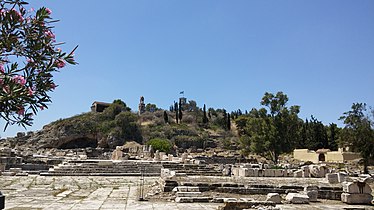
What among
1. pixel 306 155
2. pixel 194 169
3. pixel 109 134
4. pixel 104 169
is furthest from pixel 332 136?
pixel 104 169

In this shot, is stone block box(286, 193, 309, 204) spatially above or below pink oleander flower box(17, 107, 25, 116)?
below

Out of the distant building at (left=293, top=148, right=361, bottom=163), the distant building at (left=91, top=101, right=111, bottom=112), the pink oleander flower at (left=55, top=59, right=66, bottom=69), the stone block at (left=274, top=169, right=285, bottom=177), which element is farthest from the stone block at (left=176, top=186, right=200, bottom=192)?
the distant building at (left=91, top=101, right=111, bottom=112)

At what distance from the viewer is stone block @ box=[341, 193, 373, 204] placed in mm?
11475

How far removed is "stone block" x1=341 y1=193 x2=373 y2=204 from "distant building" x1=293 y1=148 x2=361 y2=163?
37.2 meters

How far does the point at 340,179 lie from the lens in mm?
18328

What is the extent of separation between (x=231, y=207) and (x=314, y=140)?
58.5 m

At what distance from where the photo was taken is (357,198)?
38.5 ft

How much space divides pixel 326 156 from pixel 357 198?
42.3m

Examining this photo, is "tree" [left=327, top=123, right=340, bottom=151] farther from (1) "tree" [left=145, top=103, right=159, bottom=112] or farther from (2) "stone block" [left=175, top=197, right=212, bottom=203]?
(1) "tree" [left=145, top=103, right=159, bottom=112]

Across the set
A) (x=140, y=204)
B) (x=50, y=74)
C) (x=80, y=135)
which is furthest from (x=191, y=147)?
(x=50, y=74)

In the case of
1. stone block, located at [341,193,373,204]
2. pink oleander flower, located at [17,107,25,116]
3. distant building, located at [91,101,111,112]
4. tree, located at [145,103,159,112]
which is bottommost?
stone block, located at [341,193,373,204]

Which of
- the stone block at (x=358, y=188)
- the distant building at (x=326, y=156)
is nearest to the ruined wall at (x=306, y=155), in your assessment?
the distant building at (x=326, y=156)

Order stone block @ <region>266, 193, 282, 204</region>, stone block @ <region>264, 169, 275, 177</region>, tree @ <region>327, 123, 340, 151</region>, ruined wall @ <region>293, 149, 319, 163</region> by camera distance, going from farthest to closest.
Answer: tree @ <region>327, 123, 340, 151</region>
ruined wall @ <region>293, 149, 319, 163</region>
stone block @ <region>264, 169, 275, 177</region>
stone block @ <region>266, 193, 282, 204</region>

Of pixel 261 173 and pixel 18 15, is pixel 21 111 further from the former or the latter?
pixel 261 173
